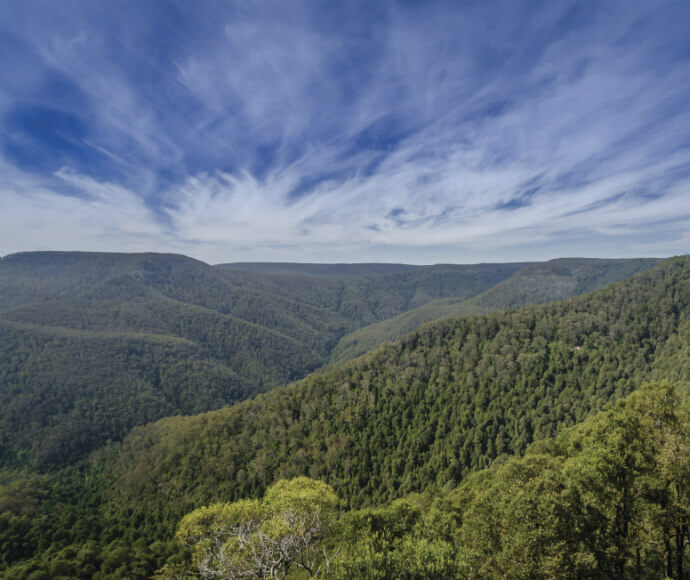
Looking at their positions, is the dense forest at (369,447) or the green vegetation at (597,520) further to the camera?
the dense forest at (369,447)

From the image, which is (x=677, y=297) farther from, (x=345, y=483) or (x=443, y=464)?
(x=345, y=483)

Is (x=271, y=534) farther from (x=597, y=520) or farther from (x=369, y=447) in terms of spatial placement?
(x=369, y=447)

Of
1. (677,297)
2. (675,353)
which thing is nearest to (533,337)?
(675,353)

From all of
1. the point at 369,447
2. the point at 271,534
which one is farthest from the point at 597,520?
the point at 369,447

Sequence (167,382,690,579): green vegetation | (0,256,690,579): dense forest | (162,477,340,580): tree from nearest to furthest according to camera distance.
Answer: (167,382,690,579): green vegetation, (162,477,340,580): tree, (0,256,690,579): dense forest

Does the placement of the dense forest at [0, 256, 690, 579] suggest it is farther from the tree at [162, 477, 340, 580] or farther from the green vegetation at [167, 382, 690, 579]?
the green vegetation at [167, 382, 690, 579]

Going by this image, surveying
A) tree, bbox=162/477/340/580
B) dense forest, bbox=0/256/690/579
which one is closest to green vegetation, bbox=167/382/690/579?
dense forest, bbox=0/256/690/579

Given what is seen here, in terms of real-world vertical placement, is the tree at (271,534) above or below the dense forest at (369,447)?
above

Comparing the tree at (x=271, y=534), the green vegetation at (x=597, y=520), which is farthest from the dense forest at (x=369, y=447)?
the green vegetation at (x=597, y=520)

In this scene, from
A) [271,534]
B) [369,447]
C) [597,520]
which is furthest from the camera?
[369,447]


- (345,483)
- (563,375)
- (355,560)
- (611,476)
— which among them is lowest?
(345,483)

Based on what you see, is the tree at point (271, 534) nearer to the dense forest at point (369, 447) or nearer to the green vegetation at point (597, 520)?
the dense forest at point (369, 447)
